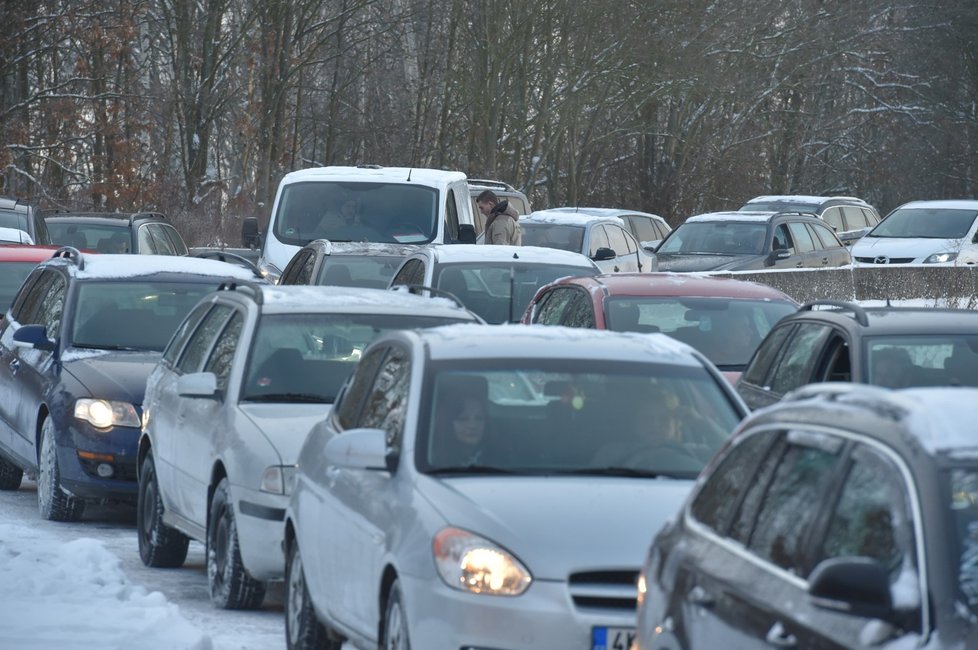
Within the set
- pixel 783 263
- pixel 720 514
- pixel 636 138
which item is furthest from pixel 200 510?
pixel 636 138

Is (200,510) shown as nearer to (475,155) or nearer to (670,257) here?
(670,257)

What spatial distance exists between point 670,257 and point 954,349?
60.3 feet

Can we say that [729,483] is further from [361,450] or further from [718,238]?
[718,238]

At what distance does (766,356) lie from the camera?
10133 mm

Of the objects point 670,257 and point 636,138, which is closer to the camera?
point 670,257

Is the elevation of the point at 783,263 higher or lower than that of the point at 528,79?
lower

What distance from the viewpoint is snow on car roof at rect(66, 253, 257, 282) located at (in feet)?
39.7

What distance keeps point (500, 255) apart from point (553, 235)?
11027mm

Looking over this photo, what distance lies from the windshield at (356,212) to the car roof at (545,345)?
12.7m

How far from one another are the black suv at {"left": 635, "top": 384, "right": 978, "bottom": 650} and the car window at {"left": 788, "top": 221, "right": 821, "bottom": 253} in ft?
81.0

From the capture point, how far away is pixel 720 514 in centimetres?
462

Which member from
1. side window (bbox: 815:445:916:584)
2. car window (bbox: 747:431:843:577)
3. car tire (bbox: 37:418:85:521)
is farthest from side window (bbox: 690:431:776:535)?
car tire (bbox: 37:418:85:521)

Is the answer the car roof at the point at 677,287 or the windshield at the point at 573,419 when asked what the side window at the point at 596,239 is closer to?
the car roof at the point at 677,287

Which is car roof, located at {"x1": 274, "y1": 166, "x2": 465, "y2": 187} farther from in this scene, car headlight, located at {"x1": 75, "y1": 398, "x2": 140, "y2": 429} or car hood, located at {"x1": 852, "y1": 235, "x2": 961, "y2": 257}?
car hood, located at {"x1": 852, "y1": 235, "x2": 961, "y2": 257}
